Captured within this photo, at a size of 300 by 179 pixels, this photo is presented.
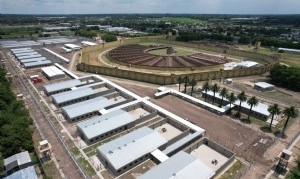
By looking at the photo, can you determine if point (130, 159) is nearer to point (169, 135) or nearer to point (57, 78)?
point (169, 135)

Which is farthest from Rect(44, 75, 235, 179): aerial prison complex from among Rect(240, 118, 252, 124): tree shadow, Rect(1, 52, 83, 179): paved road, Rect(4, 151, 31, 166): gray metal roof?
Rect(240, 118, 252, 124): tree shadow

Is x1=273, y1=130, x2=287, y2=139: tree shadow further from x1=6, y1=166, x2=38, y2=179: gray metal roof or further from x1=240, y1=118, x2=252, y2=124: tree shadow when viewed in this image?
x1=6, y1=166, x2=38, y2=179: gray metal roof

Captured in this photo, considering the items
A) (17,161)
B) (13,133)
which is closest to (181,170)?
(17,161)

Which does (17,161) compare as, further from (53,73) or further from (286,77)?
(286,77)

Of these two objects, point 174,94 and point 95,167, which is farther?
point 174,94

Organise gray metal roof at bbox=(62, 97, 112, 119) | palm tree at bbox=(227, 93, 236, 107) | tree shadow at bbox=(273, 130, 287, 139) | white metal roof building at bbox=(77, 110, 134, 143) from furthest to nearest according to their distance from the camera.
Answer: palm tree at bbox=(227, 93, 236, 107)
gray metal roof at bbox=(62, 97, 112, 119)
tree shadow at bbox=(273, 130, 287, 139)
white metal roof building at bbox=(77, 110, 134, 143)

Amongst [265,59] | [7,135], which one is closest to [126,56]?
[265,59]
